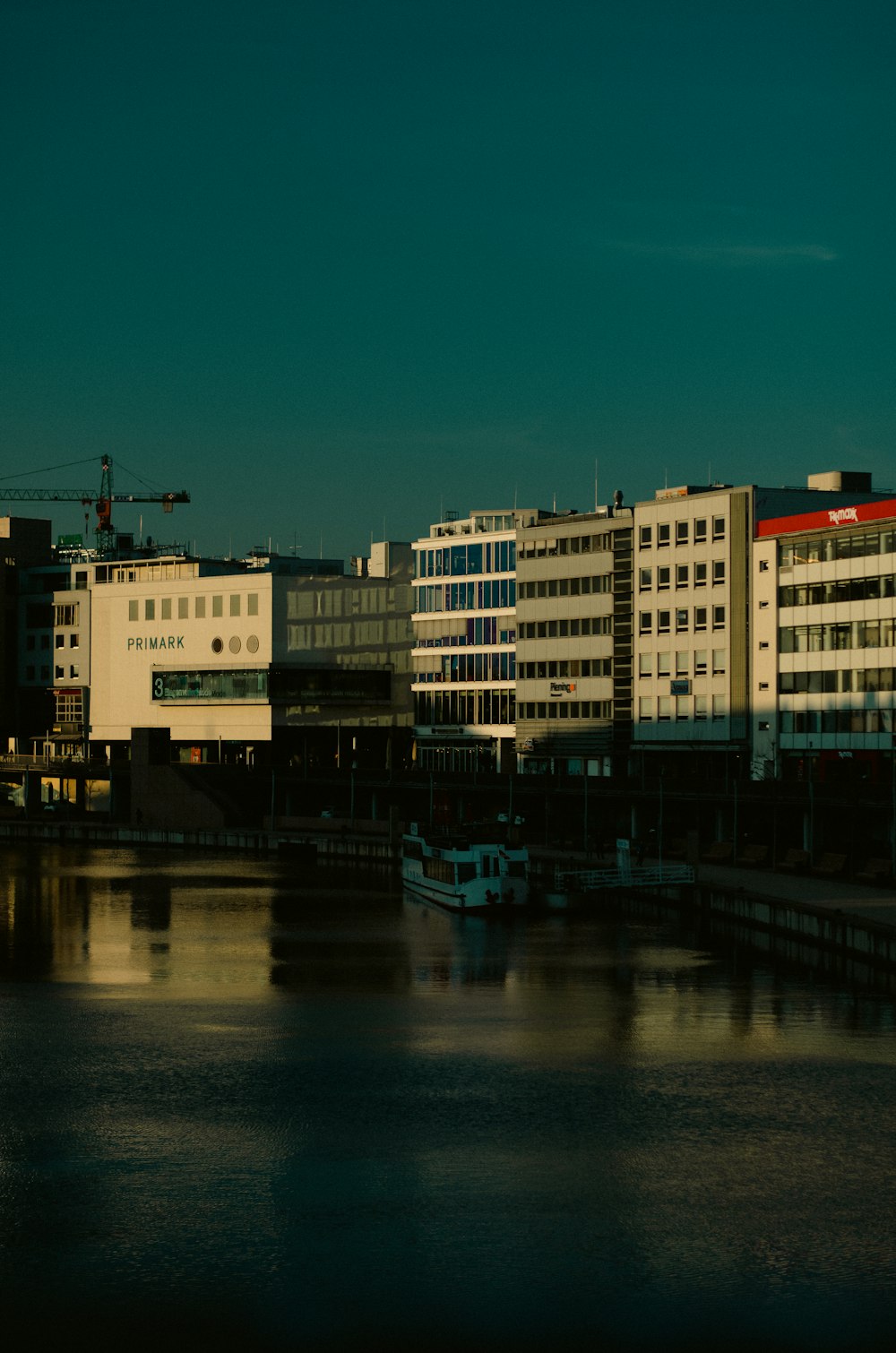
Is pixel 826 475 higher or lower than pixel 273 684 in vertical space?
higher

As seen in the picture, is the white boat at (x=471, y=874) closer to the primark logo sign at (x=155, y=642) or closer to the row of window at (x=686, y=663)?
the row of window at (x=686, y=663)

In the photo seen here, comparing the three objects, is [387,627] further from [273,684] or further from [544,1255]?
[544,1255]

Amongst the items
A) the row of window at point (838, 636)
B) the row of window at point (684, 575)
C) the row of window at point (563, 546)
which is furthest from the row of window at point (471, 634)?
the row of window at point (838, 636)

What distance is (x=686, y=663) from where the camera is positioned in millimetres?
135250

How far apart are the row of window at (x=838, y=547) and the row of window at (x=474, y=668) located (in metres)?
35.7

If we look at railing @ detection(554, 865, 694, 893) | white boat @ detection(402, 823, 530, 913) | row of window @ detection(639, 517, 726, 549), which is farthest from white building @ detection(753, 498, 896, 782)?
white boat @ detection(402, 823, 530, 913)

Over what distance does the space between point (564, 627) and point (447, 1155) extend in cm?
10674

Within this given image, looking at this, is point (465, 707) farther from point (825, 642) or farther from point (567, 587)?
point (825, 642)

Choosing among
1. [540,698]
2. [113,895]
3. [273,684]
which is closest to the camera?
[113,895]

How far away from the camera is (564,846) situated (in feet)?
398

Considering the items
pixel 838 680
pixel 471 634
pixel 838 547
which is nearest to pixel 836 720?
pixel 838 680

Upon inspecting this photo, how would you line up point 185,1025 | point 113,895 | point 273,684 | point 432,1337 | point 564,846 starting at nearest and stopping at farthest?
point 432,1337
point 185,1025
point 113,895
point 564,846
point 273,684

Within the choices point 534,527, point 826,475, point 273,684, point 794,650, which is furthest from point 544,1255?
point 273,684

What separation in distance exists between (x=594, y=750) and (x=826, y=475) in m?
26.6
